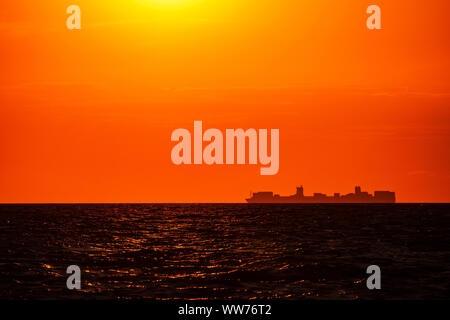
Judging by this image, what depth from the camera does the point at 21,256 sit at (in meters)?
50.8

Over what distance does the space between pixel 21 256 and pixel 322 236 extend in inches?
1397

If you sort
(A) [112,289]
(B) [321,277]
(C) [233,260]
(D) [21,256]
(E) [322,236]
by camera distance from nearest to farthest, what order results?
(A) [112,289] < (B) [321,277] < (C) [233,260] < (D) [21,256] < (E) [322,236]

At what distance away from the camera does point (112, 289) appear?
3219 cm

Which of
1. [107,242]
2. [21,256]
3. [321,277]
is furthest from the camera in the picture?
[107,242]

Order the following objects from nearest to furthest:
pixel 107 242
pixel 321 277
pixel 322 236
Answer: pixel 321 277 < pixel 107 242 < pixel 322 236

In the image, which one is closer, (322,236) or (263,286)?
(263,286)

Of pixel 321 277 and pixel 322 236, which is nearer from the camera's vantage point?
pixel 321 277

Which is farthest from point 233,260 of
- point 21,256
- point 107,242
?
point 107,242
